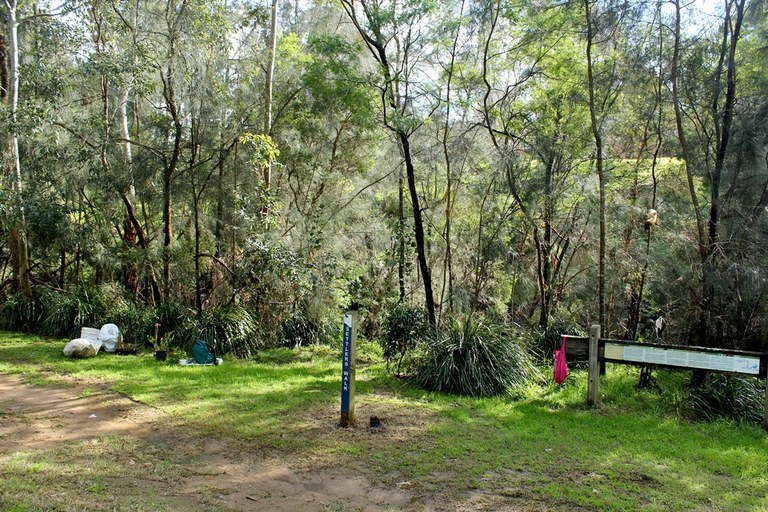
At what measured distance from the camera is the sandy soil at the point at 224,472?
13.5 ft

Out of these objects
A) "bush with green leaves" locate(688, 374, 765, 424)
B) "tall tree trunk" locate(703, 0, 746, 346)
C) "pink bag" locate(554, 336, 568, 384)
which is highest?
"tall tree trunk" locate(703, 0, 746, 346)

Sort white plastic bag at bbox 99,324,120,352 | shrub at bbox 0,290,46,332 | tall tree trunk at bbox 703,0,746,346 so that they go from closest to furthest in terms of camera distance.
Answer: tall tree trunk at bbox 703,0,746,346 < white plastic bag at bbox 99,324,120,352 < shrub at bbox 0,290,46,332

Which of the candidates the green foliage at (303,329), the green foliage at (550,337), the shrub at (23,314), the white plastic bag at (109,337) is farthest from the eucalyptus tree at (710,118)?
the shrub at (23,314)

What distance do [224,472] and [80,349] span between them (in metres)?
5.85

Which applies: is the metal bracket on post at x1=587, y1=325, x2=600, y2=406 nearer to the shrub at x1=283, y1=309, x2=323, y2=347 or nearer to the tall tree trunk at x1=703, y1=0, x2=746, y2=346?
the tall tree trunk at x1=703, y1=0, x2=746, y2=346

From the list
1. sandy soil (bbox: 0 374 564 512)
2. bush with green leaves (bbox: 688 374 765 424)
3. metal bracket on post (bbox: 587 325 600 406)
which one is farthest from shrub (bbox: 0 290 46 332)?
bush with green leaves (bbox: 688 374 765 424)

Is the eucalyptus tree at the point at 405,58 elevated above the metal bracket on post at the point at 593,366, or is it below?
above

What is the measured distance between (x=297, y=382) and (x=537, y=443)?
379 cm

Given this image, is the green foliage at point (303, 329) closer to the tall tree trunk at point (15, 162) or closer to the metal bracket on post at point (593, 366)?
the tall tree trunk at point (15, 162)

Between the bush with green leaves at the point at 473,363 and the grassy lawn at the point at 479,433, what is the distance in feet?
1.02

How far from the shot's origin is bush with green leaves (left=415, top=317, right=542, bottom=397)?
7.94 meters

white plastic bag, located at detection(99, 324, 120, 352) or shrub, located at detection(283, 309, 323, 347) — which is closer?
white plastic bag, located at detection(99, 324, 120, 352)

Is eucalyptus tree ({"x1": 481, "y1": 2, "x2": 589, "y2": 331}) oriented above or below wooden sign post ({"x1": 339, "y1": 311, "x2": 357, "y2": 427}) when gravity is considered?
above

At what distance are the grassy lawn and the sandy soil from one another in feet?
0.48
